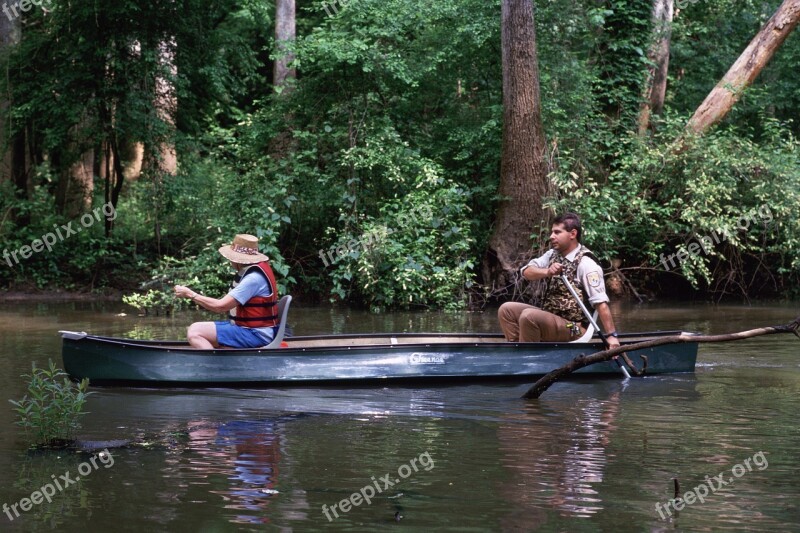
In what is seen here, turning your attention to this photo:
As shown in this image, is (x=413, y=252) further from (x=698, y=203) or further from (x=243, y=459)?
(x=243, y=459)

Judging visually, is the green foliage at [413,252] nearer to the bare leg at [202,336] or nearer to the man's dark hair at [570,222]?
the man's dark hair at [570,222]

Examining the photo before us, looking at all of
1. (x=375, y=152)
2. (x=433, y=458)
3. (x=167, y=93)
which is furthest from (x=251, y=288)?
(x=167, y=93)

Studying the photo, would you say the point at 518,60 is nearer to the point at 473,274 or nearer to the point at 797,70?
the point at 473,274

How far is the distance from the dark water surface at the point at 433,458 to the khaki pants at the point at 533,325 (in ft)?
1.84

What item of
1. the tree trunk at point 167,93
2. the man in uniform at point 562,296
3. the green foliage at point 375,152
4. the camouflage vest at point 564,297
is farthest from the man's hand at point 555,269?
the tree trunk at point 167,93

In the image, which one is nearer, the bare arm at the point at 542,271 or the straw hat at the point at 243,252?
the straw hat at the point at 243,252

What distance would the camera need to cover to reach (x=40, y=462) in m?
7.06

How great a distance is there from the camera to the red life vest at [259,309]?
964 centimetres

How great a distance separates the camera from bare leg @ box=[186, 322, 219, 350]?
32.0 ft

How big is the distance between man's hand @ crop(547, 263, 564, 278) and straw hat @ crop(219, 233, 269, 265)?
2629 millimetres

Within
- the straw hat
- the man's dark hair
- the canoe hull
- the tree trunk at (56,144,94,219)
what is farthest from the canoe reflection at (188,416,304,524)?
Result: the tree trunk at (56,144,94,219)

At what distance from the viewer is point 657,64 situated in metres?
20.3

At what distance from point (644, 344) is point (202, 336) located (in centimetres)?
405

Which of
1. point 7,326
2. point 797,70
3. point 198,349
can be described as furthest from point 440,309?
point 797,70
